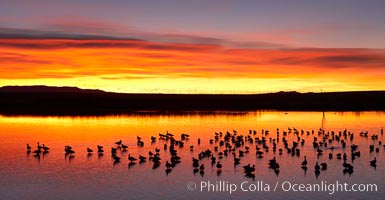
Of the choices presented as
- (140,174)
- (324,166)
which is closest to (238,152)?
(324,166)

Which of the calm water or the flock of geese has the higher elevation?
the flock of geese

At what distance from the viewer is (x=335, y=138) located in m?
54.1

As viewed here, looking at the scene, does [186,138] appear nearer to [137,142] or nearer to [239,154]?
[137,142]

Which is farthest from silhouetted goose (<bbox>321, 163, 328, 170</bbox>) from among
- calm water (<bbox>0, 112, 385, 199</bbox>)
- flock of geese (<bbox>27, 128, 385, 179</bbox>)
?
calm water (<bbox>0, 112, 385, 199</bbox>)

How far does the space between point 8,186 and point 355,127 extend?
160 ft

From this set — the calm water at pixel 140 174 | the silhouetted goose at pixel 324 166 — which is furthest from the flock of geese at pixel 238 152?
the calm water at pixel 140 174

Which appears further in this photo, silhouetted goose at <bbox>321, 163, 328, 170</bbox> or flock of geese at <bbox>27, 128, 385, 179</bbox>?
flock of geese at <bbox>27, 128, 385, 179</bbox>

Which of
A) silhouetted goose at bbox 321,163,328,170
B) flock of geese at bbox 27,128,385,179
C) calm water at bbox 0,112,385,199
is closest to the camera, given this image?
calm water at bbox 0,112,385,199

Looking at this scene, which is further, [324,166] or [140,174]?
[324,166]

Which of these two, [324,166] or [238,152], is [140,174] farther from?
[238,152]

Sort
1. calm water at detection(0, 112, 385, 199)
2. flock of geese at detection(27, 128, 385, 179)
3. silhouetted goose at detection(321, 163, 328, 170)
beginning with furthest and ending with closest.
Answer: flock of geese at detection(27, 128, 385, 179), silhouetted goose at detection(321, 163, 328, 170), calm water at detection(0, 112, 385, 199)

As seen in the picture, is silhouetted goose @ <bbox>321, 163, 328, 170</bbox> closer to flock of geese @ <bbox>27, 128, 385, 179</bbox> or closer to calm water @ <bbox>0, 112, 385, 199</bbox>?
flock of geese @ <bbox>27, 128, 385, 179</bbox>

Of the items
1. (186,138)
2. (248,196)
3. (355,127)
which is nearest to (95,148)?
(186,138)

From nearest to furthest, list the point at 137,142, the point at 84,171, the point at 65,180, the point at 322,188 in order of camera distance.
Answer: the point at 322,188 → the point at 65,180 → the point at 84,171 → the point at 137,142
